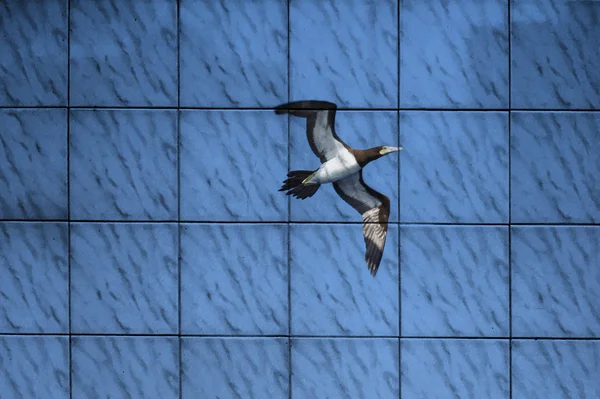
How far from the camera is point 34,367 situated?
A: 252cm

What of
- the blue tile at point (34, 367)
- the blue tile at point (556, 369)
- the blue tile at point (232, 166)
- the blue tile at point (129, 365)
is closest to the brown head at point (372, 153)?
the blue tile at point (232, 166)

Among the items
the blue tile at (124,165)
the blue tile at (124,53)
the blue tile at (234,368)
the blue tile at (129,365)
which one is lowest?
the blue tile at (234,368)

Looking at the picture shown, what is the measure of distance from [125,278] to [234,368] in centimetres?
59

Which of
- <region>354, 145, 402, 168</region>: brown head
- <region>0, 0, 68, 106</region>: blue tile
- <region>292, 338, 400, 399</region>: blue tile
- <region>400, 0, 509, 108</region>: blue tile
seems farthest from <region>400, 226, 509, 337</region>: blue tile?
<region>0, 0, 68, 106</region>: blue tile

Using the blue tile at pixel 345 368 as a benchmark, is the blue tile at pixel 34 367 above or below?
above

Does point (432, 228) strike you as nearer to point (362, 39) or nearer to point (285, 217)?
point (285, 217)

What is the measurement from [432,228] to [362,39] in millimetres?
841

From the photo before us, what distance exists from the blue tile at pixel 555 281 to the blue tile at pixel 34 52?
2030mm

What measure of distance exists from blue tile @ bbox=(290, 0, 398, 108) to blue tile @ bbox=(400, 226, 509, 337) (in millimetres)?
605

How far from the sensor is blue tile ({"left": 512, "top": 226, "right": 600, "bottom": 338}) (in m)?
2.48

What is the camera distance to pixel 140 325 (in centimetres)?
250

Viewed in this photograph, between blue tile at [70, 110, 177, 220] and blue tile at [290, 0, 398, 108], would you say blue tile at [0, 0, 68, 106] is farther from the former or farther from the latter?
blue tile at [290, 0, 398, 108]

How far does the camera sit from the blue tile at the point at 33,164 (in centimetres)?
251

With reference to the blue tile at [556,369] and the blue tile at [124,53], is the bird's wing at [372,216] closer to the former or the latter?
the blue tile at [556,369]
